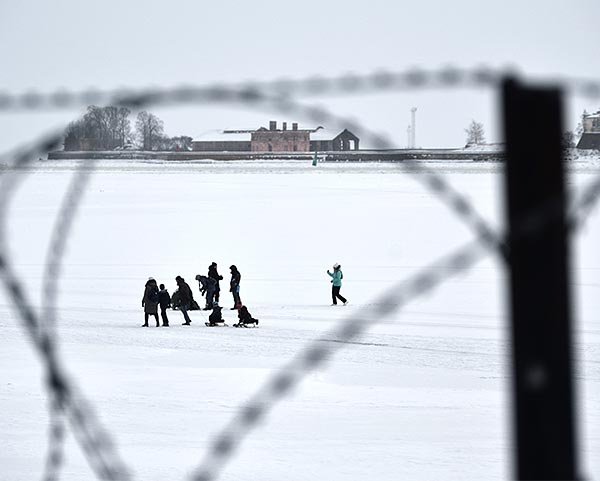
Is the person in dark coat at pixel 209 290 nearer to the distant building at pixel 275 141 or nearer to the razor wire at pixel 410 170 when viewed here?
the razor wire at pixel 410 170

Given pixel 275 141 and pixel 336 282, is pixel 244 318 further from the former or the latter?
pixel 275 141

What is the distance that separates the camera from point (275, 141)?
5468 inches

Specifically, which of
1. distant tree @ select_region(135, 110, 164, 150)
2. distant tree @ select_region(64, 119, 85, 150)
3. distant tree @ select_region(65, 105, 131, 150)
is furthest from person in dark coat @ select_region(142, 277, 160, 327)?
distant tree @ select_region(64, 119, 85, 150)

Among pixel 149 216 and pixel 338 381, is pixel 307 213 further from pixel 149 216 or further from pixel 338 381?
pixel 338 381

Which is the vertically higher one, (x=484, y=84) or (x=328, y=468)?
(x=484, y=84)

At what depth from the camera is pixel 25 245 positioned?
2986 cm

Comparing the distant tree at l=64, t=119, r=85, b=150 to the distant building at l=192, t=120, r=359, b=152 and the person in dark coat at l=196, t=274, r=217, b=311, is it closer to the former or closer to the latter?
the person in dark coat at l=196, t=274, r=217, b=311

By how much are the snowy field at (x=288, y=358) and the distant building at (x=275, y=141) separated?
103451mm

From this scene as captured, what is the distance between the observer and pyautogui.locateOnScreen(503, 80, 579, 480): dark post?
1.77m

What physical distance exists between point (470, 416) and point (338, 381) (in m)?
2.09

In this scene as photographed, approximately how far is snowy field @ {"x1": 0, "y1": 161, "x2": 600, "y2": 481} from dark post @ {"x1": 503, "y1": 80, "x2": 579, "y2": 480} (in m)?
0.25

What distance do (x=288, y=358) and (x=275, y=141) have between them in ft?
415

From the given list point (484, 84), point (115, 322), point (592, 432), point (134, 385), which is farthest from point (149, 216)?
point (484, 84)

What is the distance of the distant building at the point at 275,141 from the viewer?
137m
